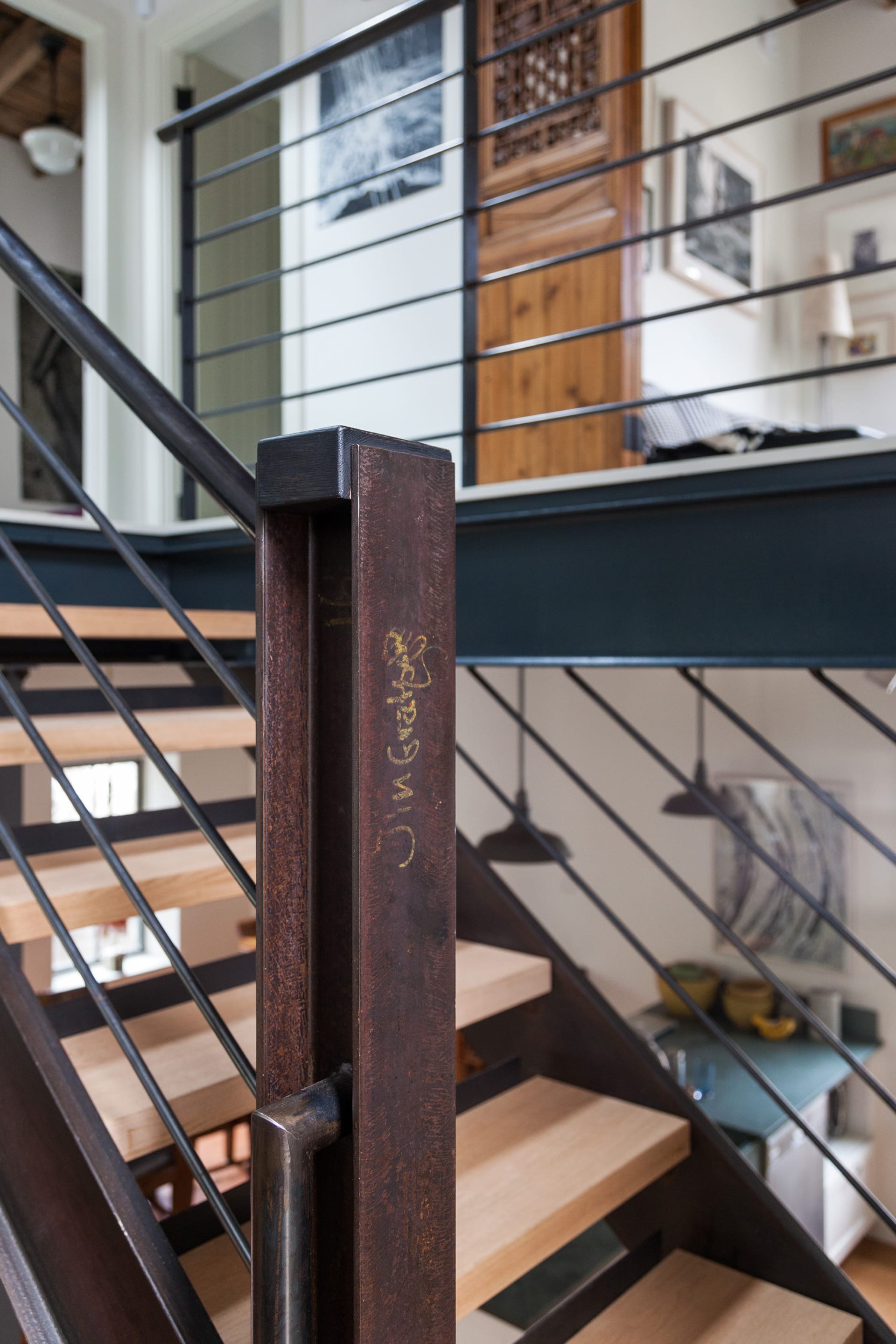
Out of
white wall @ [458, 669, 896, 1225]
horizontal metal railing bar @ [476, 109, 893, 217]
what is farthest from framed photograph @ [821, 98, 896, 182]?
horizontal metal railing bar @ [476, 109, 893, 217]

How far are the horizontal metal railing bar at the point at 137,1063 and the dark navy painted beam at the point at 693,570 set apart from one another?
893 mm

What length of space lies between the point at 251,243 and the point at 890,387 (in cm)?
322

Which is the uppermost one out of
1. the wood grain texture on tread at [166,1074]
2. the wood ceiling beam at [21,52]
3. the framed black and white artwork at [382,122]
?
the wood ceiling beam at [21,52]

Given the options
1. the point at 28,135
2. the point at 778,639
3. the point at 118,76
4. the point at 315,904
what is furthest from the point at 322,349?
the point at 315,904

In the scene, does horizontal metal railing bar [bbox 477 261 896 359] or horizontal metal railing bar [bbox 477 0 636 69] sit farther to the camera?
horizontal metal railing bar [bbox 477 0 636 69]

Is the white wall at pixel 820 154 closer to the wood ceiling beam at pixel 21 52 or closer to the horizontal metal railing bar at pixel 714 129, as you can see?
the horizontal metal railing bar at pixel 714 129

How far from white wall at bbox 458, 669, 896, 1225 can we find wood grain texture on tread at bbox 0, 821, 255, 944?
130 inches

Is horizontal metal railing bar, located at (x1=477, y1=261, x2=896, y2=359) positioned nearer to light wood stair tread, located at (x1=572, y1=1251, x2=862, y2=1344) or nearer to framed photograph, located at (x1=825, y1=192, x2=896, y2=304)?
light wood stair tread, located at (x1=572, y1=1251, x2=862, y2=1344)

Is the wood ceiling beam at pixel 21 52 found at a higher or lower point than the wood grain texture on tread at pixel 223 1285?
higher

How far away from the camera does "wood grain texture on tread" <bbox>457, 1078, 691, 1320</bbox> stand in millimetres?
1234

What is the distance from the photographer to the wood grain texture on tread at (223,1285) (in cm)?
111

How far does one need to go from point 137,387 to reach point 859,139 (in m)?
5.30

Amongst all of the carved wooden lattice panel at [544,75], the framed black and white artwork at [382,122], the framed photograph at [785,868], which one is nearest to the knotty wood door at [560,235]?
the carved wooden lattice panel at [544,75]

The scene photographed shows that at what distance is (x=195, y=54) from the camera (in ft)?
13.1
